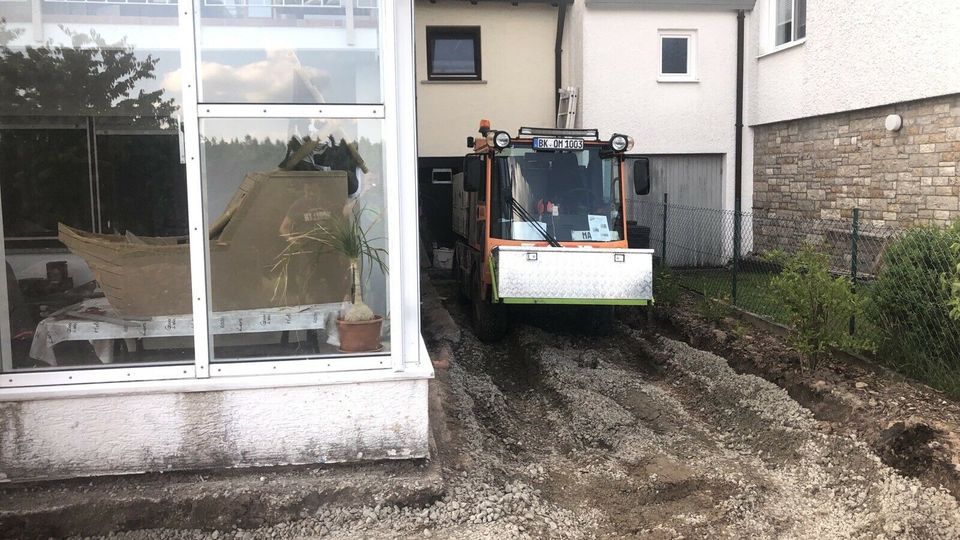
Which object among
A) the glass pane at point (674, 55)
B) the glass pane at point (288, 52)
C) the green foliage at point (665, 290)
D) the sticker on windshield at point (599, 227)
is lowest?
the green foliage at point (665, 290)

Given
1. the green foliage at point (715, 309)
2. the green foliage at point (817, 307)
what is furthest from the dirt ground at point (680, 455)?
the green foliage at point (715, 309)

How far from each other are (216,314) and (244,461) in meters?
0.87

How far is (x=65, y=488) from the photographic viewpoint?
438 centimetres

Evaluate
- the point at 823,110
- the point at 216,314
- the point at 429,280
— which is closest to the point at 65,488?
the point at 216,314

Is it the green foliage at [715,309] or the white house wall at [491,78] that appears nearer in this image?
the green foliage at [715,309]

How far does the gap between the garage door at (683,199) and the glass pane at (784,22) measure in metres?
2.21

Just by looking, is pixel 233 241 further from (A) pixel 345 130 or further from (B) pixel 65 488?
(B) pixel 65 488

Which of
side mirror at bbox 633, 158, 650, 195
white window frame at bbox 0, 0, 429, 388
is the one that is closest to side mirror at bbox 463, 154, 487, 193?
side mirror at bbox 633, 158, 650, 195

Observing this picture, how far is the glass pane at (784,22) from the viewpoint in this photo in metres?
13.0

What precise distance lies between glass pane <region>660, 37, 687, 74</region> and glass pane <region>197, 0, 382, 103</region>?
1031 cm

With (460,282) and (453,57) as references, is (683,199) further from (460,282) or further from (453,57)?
(460,282)

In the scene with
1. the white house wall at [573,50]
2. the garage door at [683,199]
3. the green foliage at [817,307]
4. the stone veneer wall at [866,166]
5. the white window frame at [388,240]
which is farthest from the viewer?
the garage door at [683,199]

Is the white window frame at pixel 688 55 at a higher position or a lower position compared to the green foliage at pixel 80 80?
higher

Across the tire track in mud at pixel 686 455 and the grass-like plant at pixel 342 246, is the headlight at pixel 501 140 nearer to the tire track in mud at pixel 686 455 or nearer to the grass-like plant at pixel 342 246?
the tire track in mud at pixel 686 455
